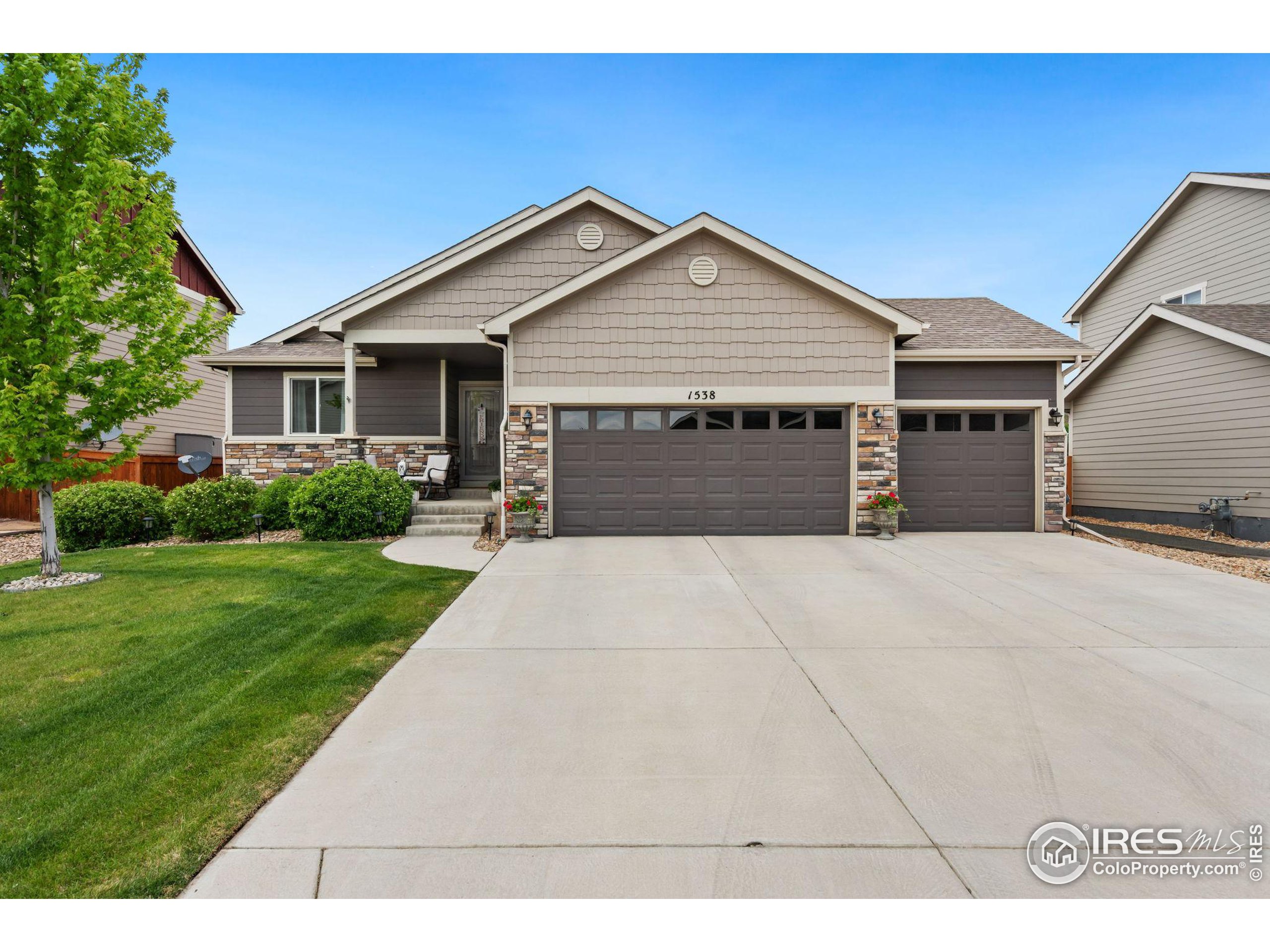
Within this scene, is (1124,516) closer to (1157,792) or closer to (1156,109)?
(1156,109)

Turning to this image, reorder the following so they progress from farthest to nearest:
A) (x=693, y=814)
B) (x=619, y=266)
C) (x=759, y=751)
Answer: (x=619, y=266), (x=759, y=751), (x=693, y=814)

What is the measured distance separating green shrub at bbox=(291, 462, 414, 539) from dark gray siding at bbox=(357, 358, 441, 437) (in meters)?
2.52

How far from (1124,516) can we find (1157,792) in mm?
14363

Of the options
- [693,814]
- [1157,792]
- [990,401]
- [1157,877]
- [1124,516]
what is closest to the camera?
[1157,877]

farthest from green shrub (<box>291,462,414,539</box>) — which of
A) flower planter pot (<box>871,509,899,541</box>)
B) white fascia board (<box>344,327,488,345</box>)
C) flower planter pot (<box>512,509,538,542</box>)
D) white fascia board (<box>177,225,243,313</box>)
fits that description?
white fascia board (<box>177,225,243,313</box>)

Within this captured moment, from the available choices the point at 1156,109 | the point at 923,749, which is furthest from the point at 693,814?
the point at 1156,109

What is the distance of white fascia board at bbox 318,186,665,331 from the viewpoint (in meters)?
11.6

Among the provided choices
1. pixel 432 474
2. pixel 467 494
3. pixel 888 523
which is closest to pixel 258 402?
pixel 432 474

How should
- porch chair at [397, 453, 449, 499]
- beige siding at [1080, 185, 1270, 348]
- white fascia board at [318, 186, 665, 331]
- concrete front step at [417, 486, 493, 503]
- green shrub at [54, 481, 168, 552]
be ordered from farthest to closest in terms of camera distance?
beige siding at [1080, 185, 1270, 348] → concrete front step at [417, 486, 493, 503] → porch chair at [397, 453, 449, 499] → white fascia board at [318, 186, 665, 331] → green shrub at [54, 481, 168, 552]

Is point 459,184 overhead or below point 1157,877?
overhead

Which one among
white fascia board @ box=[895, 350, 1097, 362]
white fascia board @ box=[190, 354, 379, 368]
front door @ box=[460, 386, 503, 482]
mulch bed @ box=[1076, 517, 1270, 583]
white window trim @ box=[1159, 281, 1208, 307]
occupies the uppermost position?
white window trim @ box=[1159, 281, 1208, 307]

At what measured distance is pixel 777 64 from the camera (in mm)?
11383

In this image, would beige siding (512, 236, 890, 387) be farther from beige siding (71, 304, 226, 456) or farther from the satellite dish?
beige siding (71, 304, 226, 456)

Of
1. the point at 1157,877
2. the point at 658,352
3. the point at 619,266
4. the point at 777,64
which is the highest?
the point at 777,64
